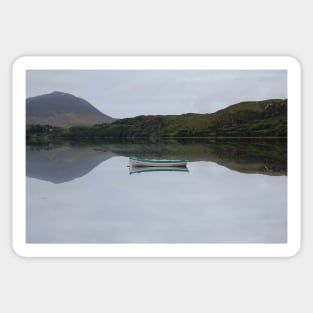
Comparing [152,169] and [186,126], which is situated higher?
[186,126]

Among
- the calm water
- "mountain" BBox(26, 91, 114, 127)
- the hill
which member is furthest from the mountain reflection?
"mountain" BBox(26, 91, 114, 127)

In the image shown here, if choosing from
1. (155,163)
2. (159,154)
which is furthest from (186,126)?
(155,163)

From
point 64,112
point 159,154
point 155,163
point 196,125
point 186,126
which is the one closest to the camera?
point 64,112

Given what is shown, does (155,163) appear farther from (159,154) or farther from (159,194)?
(159,194)

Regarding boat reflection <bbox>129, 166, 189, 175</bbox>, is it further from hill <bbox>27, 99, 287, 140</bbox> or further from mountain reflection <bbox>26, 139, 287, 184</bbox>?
hill <bbox>27, 99, 287, 140</bbox>

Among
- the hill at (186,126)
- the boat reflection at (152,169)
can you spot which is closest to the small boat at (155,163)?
the boat reflection at (152,169)

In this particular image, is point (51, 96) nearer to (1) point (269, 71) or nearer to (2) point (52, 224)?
(2) point (52, 224)
